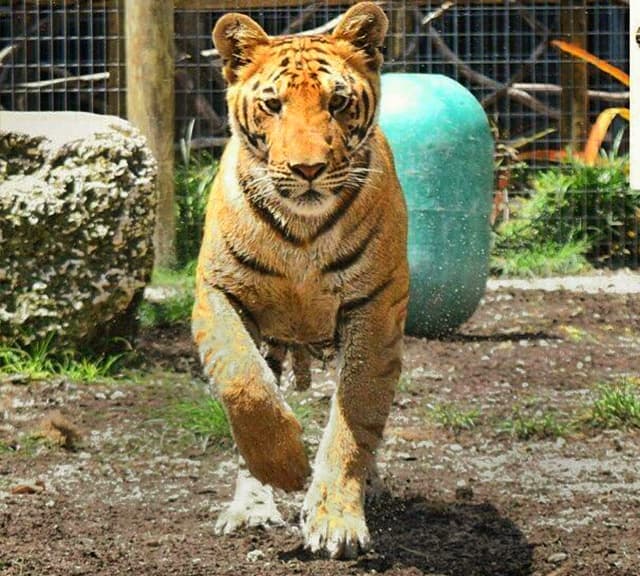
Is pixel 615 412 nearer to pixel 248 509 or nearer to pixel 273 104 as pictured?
pixel 248 509

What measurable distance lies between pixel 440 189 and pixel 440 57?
3.29 meters

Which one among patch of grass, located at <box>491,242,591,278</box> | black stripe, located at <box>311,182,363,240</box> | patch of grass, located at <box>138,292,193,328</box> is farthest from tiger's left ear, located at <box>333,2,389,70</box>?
patch of grass, located at <box>491,242,591,278</box>

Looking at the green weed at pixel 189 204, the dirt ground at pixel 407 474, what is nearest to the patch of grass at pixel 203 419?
the dirt ground at pixel 407 474

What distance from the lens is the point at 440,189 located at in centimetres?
716

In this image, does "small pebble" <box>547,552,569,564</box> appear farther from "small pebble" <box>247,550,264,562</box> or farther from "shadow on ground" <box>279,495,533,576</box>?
"small pebble" <box>247,550,264,562</box>

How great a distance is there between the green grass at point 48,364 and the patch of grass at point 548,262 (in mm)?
3592

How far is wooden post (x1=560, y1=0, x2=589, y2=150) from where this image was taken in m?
9.70

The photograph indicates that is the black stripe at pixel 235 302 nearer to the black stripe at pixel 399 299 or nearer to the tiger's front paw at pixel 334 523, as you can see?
the black stripe at pixel 399 299

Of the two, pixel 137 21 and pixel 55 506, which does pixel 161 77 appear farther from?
pixel 55 506

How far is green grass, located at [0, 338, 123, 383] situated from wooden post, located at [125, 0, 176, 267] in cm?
199

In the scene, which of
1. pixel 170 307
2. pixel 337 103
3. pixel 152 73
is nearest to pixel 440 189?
pixel 170 307

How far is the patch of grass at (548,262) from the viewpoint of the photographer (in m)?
9.10

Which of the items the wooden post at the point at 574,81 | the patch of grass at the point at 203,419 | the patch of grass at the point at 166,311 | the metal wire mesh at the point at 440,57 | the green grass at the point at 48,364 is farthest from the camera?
the wooden post at the point at 574,81

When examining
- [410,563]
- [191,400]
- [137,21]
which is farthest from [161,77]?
[410,563]
